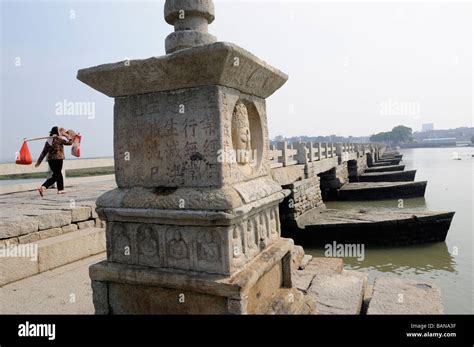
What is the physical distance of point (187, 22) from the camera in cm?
214

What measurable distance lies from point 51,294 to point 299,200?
886cm

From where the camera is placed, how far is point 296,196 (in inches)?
424

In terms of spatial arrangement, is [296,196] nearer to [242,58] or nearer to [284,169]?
[284,169]

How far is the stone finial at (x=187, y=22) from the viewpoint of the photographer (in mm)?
2064

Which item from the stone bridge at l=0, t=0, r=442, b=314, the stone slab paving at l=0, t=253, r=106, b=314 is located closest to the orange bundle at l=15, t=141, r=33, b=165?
the stone slab paving at l=0, t=253, r=106, b=314

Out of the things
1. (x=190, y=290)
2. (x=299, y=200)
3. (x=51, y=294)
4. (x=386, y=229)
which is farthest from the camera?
(x=299, y=200)

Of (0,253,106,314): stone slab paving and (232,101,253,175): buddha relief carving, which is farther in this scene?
(0,253,106,314): stone slab paving

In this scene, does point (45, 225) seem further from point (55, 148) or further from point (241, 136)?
point (241, 136)

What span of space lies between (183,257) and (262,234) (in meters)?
0.56

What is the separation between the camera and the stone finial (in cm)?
206

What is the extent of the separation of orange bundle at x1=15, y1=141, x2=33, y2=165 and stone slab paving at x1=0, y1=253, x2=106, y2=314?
324 centimetres

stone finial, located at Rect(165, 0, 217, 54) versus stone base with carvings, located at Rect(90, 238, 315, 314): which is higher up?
stone finial, located at Rect(165, 0, 217, 54)

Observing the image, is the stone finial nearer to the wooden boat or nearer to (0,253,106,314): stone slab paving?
(0,253,106,314): stone slab paving

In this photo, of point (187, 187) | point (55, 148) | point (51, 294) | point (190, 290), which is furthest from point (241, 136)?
point (55, 148)
